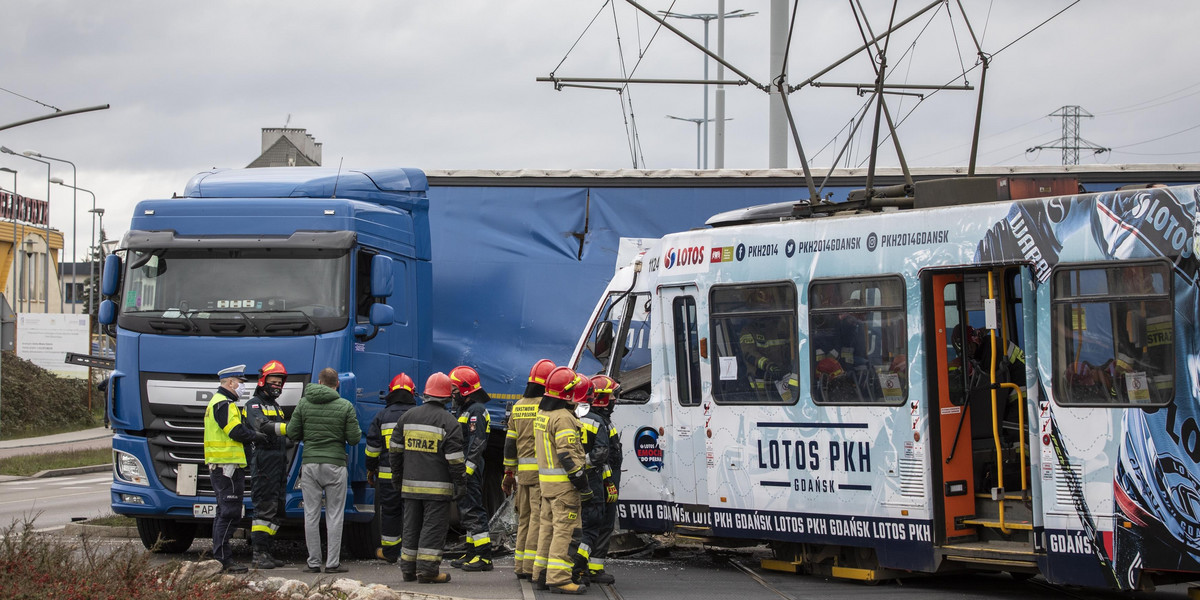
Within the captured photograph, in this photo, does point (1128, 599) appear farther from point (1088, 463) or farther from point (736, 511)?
point (736, 511)

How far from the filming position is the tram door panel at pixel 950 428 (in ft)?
30.7

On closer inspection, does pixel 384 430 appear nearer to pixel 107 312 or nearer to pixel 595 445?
pixel 595 445

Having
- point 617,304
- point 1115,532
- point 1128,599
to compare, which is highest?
point 617,304

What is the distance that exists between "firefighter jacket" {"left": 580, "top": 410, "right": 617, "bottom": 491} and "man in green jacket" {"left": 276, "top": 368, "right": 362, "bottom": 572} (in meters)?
2.12

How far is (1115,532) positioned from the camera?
8.31 m

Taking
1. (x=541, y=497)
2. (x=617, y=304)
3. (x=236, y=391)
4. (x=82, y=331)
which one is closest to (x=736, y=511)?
(x=541, y=497)

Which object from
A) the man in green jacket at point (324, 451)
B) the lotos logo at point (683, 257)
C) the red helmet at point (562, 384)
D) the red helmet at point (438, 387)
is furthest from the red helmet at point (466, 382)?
the lotos logo at point (683, 257)

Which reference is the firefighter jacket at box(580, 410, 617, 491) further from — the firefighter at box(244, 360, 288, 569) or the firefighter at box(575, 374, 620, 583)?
the firefighter at box(244, 360, 288, 569)

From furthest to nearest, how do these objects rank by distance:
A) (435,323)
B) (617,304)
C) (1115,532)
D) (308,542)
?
1. (435,323)
2. (617,304)
3. (308,542)
4. (1115,532)

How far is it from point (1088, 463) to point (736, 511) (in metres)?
2.99

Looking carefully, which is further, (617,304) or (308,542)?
(617,304)

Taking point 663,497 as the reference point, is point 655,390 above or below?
above

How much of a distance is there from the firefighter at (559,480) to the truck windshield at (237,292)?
95.5 inches

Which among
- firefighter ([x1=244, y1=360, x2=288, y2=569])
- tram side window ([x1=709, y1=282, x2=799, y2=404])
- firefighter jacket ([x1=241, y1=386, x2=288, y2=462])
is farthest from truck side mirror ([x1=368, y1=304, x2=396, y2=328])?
tram side window ([x1=709, y1=282, x2=799, y2=404])
